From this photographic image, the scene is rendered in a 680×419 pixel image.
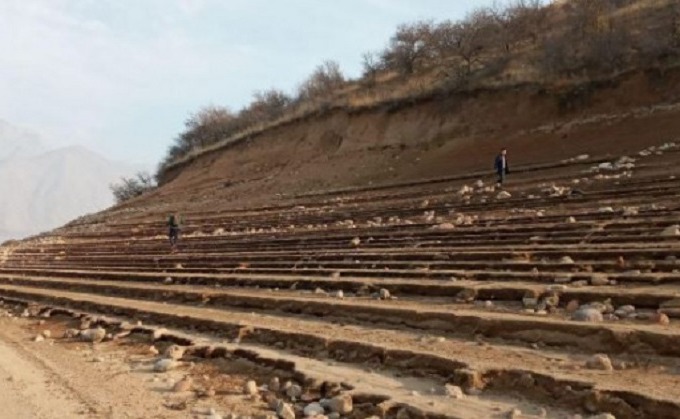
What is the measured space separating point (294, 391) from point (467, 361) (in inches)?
64.6

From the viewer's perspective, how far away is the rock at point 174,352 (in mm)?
9281

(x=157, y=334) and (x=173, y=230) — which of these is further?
(x=173, y=230)

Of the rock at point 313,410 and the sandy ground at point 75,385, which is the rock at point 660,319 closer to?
the rock at point 313,410

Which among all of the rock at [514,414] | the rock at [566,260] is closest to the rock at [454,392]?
the rock at [514,414]

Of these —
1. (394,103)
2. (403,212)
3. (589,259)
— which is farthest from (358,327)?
(394,103)

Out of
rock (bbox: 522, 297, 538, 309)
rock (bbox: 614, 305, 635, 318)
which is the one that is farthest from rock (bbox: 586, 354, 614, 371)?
rock (bbox: 522, 297, 538, 309)

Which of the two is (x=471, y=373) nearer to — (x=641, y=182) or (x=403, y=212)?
(x=641, y=182)

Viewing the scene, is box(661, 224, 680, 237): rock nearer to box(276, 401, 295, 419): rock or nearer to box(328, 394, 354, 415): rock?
box(328, 394, 354, 415): rock

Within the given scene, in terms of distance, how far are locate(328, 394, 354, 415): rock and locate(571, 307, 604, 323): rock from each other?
2562 mm

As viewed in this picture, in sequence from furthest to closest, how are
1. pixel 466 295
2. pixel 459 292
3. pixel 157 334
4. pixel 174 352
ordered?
pixel 157 334 → pixel 459 292 → pixel 466 295 → pixel 174 352

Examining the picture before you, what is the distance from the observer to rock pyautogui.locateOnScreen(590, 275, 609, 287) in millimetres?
8820

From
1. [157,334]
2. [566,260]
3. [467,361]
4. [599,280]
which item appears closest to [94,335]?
[157,334]

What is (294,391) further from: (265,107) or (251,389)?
(265,107)

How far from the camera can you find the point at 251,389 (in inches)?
285
